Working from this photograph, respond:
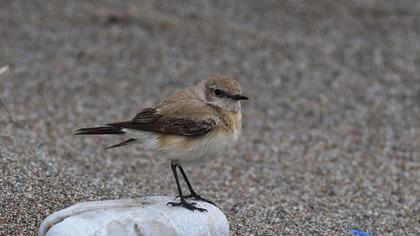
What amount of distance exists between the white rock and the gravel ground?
495mm

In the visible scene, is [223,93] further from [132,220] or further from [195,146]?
[132,220]

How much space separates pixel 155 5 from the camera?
1063cm

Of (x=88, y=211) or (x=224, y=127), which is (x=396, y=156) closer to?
(x=224, y=127)

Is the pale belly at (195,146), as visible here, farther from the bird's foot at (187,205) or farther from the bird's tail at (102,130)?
the bird's foot at (187,205)

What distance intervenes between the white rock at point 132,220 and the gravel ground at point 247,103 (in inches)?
19.5

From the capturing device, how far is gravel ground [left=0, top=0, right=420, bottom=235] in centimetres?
586

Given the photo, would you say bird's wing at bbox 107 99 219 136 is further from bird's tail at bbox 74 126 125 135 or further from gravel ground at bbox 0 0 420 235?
gravel ground at bbox 0 0 420 235

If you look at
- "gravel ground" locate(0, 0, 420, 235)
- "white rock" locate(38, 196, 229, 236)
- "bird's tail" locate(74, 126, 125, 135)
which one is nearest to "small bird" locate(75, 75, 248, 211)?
"bird's tail" locate(74, 126, 125, 135)

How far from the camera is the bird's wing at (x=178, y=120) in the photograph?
489cm

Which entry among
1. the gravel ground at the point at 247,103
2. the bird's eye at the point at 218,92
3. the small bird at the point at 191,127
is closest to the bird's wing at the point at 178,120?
the small bird at the point at 191,127

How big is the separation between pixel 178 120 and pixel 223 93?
A: 384mm

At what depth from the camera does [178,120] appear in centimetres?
498

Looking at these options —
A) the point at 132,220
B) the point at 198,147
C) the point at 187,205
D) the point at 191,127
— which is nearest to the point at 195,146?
the point at 198,147

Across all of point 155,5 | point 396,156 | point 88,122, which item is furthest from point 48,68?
point 396,156
